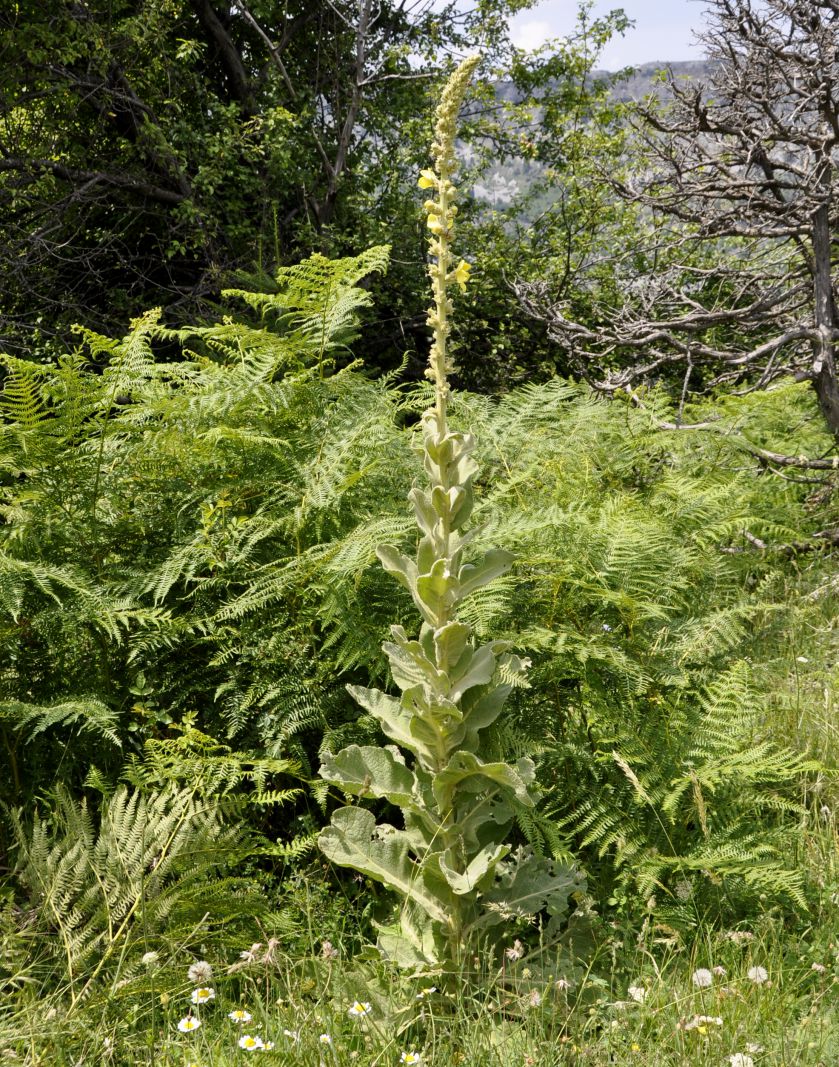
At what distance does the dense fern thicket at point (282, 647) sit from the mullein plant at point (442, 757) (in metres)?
0.24

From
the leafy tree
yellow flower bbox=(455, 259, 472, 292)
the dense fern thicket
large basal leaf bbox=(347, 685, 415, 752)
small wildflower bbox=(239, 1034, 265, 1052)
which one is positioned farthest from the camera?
the leafy tree

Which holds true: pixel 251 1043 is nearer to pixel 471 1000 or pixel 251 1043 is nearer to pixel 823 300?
pixel 471 1000

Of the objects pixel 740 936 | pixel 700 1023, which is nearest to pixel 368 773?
pixel 700 1023

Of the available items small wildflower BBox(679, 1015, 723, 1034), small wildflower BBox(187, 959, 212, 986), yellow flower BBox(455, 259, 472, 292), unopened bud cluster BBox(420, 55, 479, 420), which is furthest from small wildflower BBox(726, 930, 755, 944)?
yellow flower BBox(455, 259, 472, 292)

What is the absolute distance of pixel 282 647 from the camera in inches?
94.3

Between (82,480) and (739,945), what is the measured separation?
6.62 ft

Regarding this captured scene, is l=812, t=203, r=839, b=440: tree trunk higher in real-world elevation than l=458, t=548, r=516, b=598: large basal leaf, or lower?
higher

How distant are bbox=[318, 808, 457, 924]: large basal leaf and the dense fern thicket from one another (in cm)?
27

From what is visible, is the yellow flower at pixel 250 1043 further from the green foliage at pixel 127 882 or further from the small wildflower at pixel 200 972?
the green foliage at pixel 127 882

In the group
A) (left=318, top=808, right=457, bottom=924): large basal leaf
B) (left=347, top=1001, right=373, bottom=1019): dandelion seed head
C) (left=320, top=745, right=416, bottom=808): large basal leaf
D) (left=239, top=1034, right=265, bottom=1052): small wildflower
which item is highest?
(left=320, top=745, right=416, bottom=808): large basal leaf

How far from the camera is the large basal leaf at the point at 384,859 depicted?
1815 mm

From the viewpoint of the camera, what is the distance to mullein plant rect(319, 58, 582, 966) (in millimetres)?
1669

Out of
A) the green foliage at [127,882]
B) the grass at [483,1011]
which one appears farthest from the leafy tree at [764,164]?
the green foliage at [127,882]

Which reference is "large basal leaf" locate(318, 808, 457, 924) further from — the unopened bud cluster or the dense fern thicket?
the unopened bud cluster
